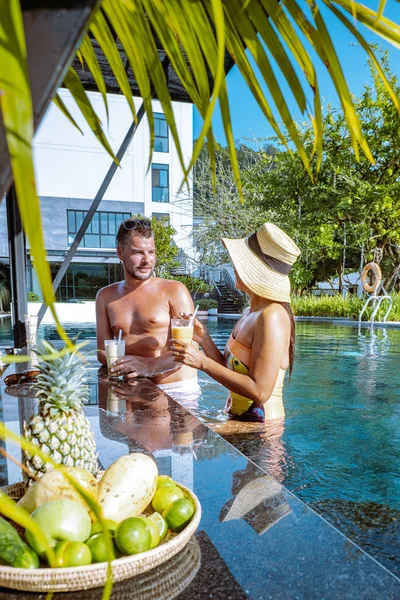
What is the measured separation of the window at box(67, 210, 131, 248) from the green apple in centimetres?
3322

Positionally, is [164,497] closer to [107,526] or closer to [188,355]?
[107,526]

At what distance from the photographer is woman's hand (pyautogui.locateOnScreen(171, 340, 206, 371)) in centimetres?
287

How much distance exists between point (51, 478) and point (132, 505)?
0.19 m

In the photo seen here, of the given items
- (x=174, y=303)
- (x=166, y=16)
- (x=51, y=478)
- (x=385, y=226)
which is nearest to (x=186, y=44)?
(x=166, y=16)

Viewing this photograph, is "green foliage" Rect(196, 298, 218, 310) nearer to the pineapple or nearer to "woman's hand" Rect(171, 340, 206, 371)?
"woman's hand" Rect(171, 340, 206, 371)

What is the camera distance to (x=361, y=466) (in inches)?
Result: 149

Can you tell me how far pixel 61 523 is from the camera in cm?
90

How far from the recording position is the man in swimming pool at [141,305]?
384 centimetres

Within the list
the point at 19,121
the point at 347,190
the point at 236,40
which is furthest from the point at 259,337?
the point at 347,190

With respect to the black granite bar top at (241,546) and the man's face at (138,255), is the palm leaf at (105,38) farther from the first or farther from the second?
the man's face at (138,255)

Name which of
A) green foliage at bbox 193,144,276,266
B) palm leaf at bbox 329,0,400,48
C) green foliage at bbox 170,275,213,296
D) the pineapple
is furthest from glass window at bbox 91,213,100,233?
palm leaf at bbox 329,0,400,48

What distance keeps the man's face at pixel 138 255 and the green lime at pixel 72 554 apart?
3.05m

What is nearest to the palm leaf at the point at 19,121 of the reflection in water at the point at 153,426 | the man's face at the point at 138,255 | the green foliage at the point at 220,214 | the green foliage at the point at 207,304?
the reflection in water at the point at 153,426

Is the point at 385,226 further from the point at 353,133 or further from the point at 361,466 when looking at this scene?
the point at 353,133
